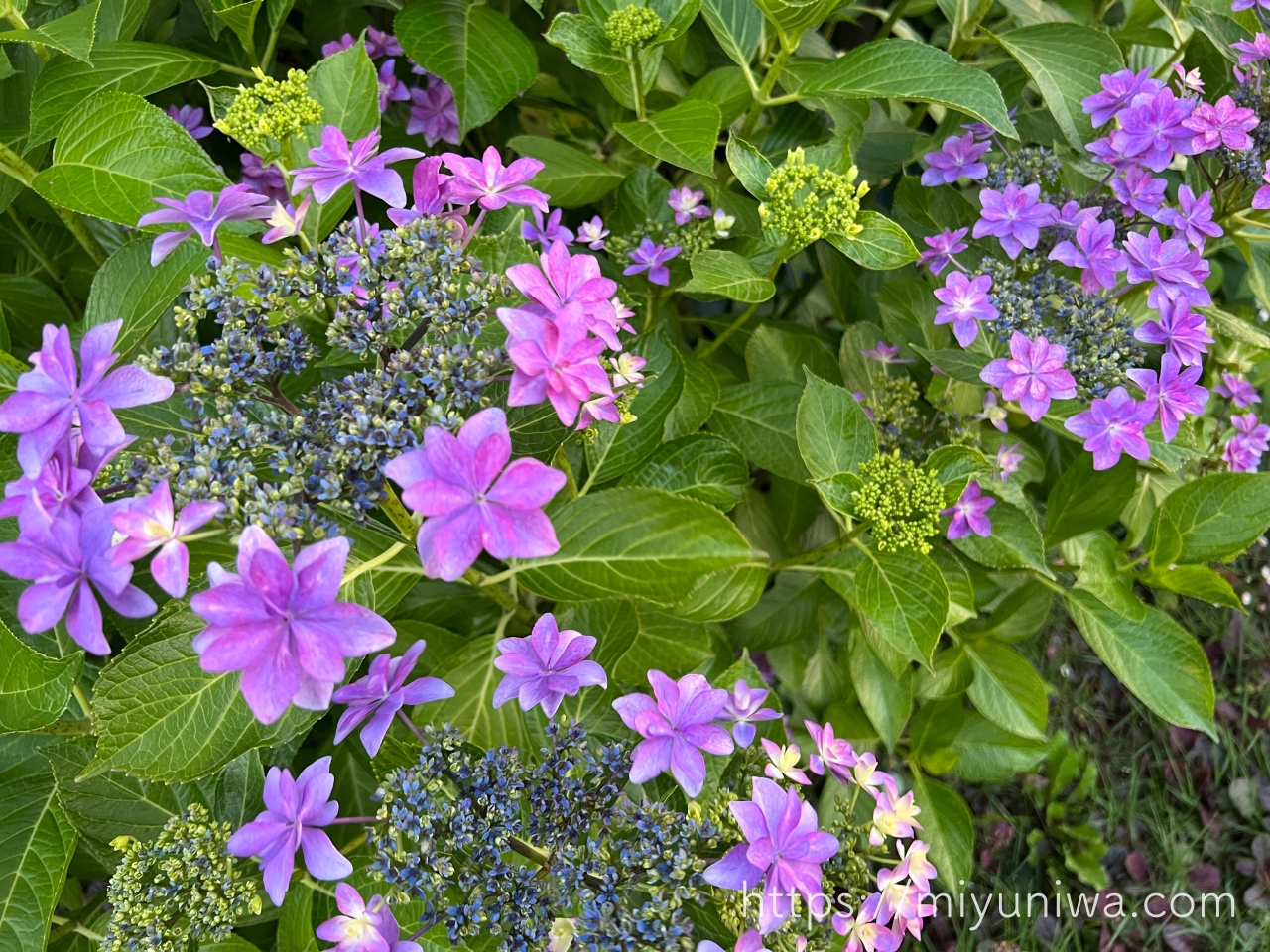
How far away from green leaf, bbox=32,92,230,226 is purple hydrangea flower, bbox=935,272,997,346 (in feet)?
2.84

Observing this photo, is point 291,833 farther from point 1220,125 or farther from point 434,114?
point 1220,125

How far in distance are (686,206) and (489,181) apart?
1.53 feet

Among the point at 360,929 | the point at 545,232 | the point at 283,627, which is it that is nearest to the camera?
the point at 283,627

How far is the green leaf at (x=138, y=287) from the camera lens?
2.77 ft

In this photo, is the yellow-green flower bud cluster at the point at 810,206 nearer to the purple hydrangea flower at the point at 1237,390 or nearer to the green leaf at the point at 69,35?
the green leaf at the point at 69,35

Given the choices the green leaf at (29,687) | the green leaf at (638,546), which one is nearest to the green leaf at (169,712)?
the green leaf at (29,687)

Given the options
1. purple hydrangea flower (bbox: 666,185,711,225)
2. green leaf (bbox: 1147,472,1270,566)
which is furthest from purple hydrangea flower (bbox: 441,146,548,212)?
green leaf (bbox: 1147,472,1270,566)

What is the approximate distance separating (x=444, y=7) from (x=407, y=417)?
2.84ft

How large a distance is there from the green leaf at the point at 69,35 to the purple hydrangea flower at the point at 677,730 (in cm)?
83

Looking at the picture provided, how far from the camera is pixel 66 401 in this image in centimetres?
61

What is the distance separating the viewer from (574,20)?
1092 mm

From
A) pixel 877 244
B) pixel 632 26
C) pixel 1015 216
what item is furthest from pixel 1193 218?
pixel 632 26

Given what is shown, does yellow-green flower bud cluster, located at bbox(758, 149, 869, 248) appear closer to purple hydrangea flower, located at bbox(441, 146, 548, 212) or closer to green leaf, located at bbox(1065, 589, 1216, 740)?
purple hydrangea flower, located at bbox(441, 146, 548, 212)

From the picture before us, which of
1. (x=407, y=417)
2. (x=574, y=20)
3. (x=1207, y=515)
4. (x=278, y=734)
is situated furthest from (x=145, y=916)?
(x=1207, y=515)
